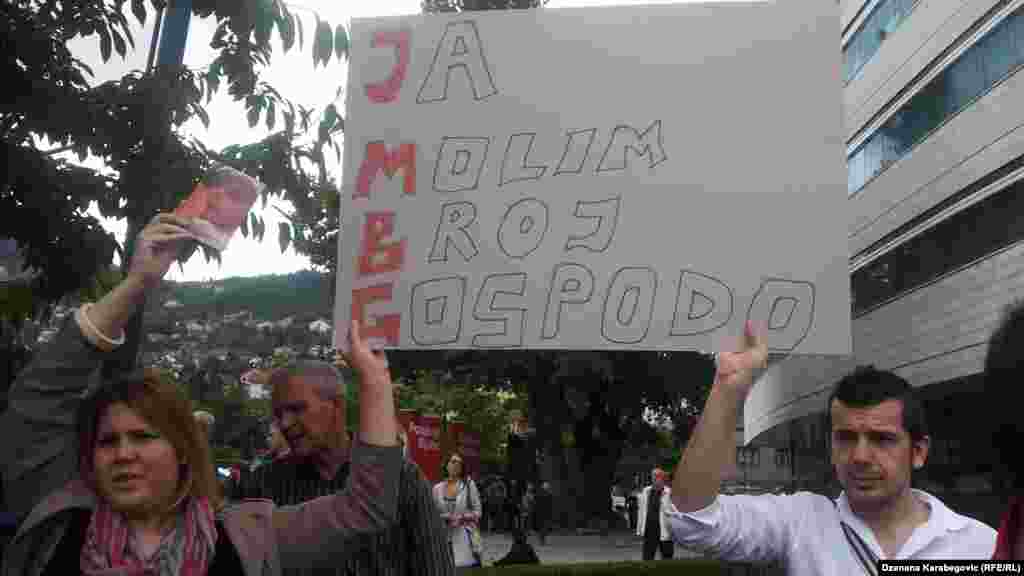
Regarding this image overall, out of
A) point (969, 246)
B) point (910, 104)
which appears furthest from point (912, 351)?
point (910, 104)

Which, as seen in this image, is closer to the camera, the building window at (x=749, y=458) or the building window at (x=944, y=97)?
the building window at (x=944, y=97)

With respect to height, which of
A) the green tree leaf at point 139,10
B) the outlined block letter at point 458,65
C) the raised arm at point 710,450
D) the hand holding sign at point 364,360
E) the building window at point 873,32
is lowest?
the raised arm at point 710,450

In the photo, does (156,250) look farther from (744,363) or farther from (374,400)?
(744,363)

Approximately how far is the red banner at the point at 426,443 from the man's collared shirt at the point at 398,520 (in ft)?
38.2

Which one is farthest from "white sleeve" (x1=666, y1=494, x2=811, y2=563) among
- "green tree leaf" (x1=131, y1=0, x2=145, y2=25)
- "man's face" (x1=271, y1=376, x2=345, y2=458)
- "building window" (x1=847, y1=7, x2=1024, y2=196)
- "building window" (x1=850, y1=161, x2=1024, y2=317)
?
"building window" (x1=850, y1=161, x2=1024, y2=317)

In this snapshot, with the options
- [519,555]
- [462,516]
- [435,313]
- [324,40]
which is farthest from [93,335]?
[519,555]

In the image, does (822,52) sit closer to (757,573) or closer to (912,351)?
(757,573)

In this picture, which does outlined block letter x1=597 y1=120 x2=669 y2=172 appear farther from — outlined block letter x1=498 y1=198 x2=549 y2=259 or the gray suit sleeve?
the gray suit sleeve

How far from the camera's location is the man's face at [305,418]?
3043mm

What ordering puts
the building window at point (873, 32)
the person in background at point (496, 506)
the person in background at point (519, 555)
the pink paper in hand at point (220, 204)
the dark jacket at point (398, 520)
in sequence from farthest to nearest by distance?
the person in background at point (496, 506) → the building window at point (873, 32) → the person in background at point (519, 555) → the dark jacket at point (398, 520) → the pink paper in hand at point (220, 204)

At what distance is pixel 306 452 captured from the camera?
305cm

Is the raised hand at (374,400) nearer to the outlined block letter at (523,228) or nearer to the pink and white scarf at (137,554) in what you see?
the pink and white scarf at (137,554)

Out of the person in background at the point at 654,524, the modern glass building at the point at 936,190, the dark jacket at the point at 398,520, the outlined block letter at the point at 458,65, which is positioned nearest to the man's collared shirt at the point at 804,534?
the dark jacket at the point at 398,520

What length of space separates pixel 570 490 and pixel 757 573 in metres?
25.2
